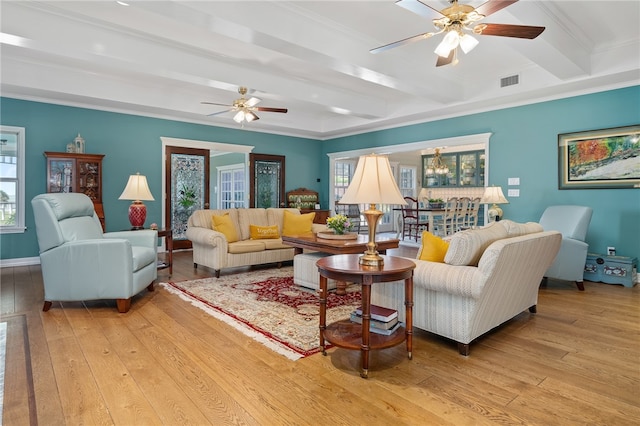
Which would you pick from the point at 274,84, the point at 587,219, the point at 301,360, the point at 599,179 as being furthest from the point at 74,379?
the point at 599,179

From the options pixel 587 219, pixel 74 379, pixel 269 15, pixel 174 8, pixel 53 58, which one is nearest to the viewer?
pixel 74 379

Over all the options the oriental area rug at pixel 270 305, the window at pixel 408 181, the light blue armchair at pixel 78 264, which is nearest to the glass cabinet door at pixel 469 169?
the window at pixel 408 181

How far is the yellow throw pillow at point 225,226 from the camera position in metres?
5.20

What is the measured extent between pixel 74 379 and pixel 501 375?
2.56 metres

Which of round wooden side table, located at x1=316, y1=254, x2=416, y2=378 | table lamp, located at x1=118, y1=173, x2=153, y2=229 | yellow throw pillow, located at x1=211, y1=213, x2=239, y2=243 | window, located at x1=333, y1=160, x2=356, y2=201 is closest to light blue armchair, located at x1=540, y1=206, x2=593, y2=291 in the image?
round wooden side table, located at x1=316, y1=254, x2=416, y2=378

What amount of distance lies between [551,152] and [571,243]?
1.76 meters

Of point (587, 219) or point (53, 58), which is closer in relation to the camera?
point (587, 219)

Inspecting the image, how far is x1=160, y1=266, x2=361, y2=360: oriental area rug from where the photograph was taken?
2793mm

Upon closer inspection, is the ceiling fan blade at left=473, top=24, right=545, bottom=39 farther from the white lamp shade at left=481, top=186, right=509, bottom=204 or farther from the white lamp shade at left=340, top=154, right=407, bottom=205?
the white lamp shade at left=481, top=186, right=509, bottom=204

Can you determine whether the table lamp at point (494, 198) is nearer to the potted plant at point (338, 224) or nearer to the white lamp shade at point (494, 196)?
the white lamp shade at point (494, 196)

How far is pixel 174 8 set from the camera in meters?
3.05

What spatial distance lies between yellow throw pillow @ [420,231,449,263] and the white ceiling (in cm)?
217

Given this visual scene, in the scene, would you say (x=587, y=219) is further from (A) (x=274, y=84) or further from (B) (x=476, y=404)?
(A) (x=274, y=84)

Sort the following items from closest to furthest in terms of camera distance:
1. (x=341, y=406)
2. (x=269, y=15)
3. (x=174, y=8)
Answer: (x=341, y=406)
(x=174, y=8)
(x=269, y=15)
